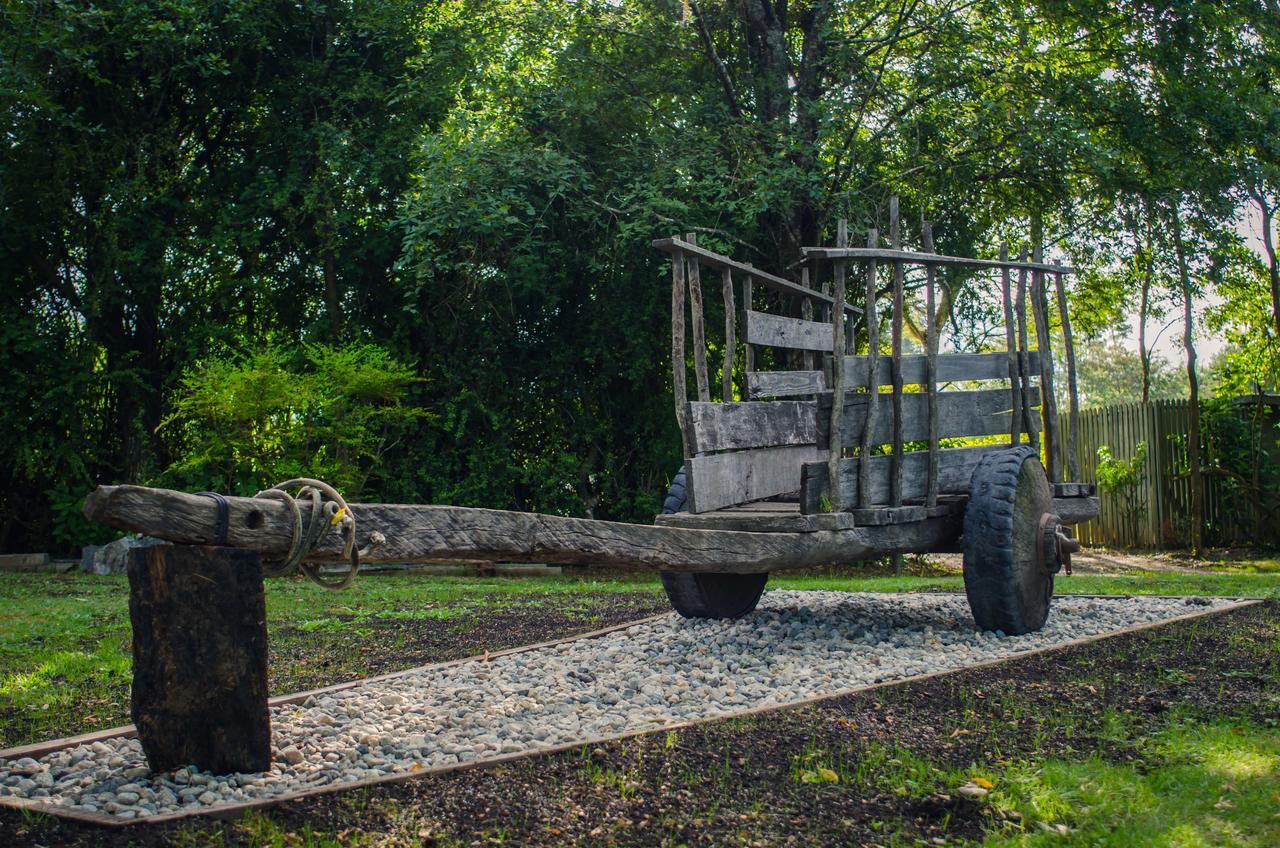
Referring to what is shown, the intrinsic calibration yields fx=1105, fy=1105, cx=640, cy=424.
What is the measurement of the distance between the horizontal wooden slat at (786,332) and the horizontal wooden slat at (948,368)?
0.45 metres

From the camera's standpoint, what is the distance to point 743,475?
5.55m

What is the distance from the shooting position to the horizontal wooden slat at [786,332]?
5792 mm

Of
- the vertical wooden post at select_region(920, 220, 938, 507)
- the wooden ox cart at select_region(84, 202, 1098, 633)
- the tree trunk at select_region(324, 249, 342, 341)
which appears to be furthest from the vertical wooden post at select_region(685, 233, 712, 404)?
the tree trunk at select_region(324, 249, 342, 341)

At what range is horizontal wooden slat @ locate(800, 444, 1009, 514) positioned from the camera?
5.46 meters

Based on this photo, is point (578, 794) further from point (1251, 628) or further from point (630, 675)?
point (1251, 628)

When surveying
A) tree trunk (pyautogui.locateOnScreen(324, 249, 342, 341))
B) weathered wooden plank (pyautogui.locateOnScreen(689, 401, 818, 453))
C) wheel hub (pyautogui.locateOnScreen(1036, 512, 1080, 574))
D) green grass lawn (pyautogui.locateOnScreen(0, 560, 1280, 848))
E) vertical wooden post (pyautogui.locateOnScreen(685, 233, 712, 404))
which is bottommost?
green grass lawn (pyautogui.locateOnScreen(0, 560, 1280, 848))

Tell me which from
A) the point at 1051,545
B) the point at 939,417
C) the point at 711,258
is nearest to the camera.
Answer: the point at 711,258

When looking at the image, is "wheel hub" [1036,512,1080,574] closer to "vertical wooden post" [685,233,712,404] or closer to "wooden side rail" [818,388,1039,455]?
"wooden side rail" [818,388,1039,455]

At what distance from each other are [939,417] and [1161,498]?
9767mm

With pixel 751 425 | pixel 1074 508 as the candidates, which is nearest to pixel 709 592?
pixel 751 425

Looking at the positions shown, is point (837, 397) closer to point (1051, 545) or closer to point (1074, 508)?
point (1051, 545)

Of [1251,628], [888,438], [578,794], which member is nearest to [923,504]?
[888,438]

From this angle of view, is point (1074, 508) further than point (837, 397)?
Yes

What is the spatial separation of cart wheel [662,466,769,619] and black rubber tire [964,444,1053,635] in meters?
1.25
